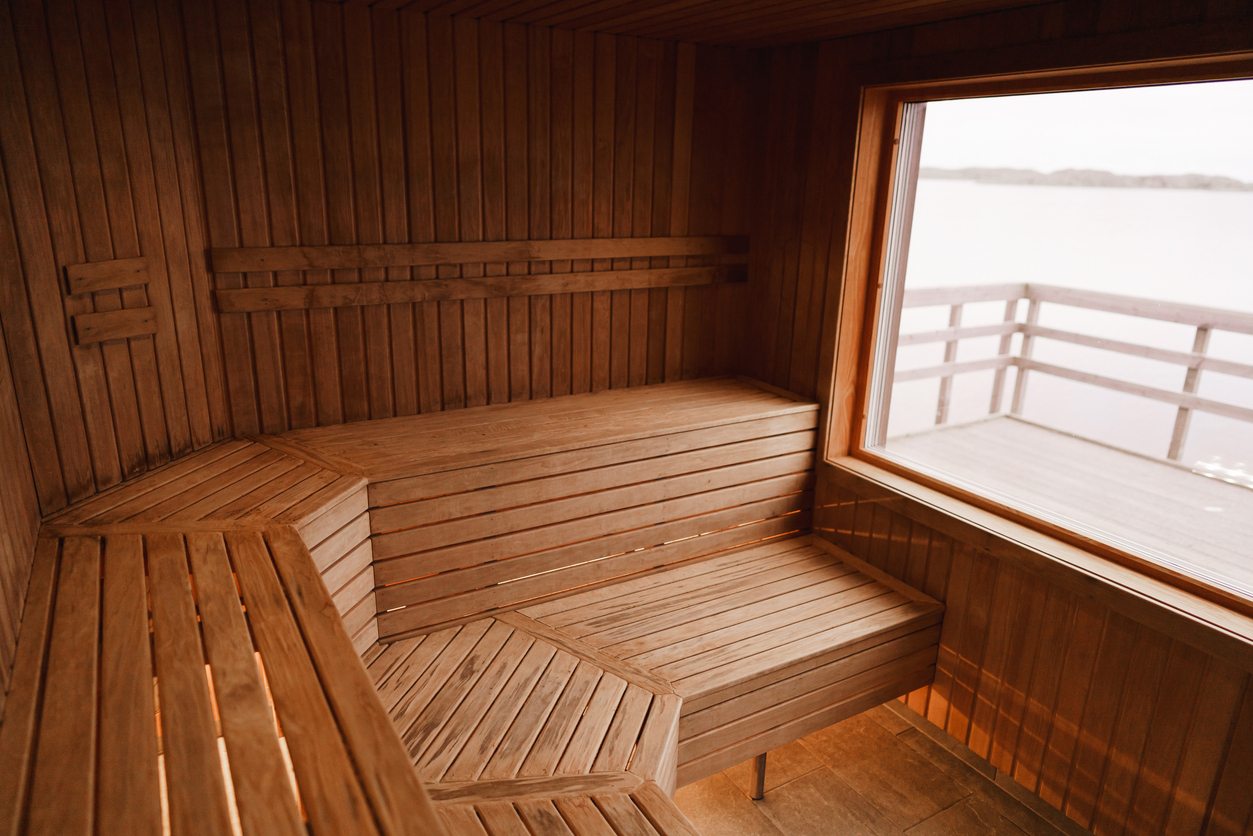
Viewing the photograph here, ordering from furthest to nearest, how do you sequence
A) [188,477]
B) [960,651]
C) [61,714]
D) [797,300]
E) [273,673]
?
[797,300]
[960,651]
[188,477]
[273,673]
[61,714]

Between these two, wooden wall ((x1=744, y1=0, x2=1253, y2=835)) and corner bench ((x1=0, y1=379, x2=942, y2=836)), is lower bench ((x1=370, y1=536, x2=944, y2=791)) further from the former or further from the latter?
wooden wall ((x1=744, y1=0, x2=1253, y2=835))

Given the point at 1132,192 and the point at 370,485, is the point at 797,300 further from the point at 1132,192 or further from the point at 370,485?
the point at 370,485

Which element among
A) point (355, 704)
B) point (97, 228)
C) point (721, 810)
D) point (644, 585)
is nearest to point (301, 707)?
point (355, 704)

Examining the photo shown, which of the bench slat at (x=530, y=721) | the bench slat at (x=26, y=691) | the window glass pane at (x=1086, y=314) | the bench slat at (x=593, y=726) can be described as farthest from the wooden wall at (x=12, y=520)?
the window glass pane at (x=1086, y=314)

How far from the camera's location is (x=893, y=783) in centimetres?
351

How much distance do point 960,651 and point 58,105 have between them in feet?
13.1

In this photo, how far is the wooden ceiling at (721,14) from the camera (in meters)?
2.90

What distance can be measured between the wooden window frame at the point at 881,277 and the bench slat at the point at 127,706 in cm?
296

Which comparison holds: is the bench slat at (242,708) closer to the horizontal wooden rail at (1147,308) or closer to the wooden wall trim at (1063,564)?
the wooden wall trim at (1063,564)

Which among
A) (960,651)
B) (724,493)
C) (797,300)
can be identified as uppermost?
(797,300)

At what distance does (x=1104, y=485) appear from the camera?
4.70 meters

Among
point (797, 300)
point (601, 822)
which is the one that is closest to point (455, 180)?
point (797, 300)

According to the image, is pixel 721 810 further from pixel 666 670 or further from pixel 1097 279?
pixel 1097 279

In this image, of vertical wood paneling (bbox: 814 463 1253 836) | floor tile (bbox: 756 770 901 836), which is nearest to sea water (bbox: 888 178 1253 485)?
vertical wood paneling (bbox: 814 463 1253 836)
